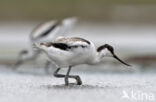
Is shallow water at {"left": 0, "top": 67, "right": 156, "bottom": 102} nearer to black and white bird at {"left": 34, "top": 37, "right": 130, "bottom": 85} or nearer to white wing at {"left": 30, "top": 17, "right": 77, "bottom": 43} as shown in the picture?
black and white bird at {"left": 34, "top": 37, "right": 130, "bottom": 85}

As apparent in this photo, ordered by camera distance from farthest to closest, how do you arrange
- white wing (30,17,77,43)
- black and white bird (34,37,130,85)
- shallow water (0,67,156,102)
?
white wing (30,17,77,43), black and white bird (34,37,130,85), shallow water (0,67,156,102)

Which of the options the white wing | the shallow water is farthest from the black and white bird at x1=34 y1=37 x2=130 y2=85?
the white wing

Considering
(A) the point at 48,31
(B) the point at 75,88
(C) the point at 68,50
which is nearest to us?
(C) the point at 68,50

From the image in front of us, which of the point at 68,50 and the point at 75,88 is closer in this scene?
the point at 68,50

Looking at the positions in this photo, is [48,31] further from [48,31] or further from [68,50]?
[68,50]

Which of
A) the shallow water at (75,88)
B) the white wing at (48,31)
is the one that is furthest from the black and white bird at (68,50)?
the white wing at (48,31)

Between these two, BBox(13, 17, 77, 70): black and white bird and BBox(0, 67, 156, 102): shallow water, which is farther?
BBox(13, 17, 77, 70): black and white bird

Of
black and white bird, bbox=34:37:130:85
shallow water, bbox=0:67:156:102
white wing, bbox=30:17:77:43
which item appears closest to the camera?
shallow water, bbox=0:67:156:102

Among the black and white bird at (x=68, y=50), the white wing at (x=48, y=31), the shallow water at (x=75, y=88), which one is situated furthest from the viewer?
the white wing at (x=48, y=31)

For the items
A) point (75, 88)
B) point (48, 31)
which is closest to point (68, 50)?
point (75, 88)

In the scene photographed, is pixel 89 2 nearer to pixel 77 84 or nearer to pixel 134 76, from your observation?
pixel 134 76

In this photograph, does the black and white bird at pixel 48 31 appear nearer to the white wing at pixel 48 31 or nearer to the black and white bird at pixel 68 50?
the white wing at pixel 48 31
